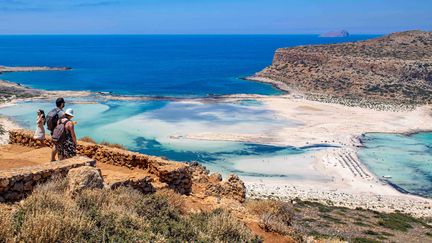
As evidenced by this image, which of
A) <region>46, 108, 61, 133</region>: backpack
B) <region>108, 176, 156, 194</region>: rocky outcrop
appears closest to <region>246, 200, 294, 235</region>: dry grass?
<region>108, 176, 156, 194</region>: rocky outcrop

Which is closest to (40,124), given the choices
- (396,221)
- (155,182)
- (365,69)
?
(155,182)

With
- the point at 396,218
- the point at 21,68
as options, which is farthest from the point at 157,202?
the point at 21,68

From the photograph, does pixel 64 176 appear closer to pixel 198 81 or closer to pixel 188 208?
pixel 188 208

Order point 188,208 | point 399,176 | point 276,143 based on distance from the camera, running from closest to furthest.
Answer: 1. point 188,208
2. point 399,176
3. point 276,143

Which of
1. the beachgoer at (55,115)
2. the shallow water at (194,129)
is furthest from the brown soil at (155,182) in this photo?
the shallow water at (194,129)

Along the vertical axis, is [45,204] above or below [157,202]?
above

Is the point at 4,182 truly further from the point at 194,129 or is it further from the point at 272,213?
the point at 194,129

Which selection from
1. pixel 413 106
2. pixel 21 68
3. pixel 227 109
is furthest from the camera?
pixel 21 68

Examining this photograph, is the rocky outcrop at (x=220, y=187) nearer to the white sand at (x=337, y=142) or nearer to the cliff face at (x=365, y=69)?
the white sand at (x=337, y=142)
